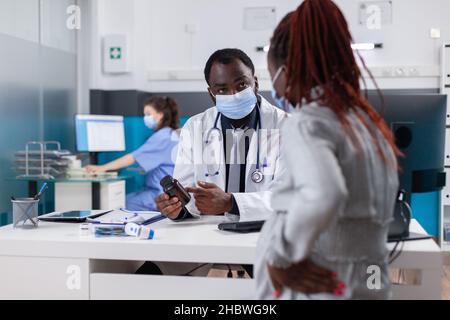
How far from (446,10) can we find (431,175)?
3.56 meters

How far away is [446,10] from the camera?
473 centimetres

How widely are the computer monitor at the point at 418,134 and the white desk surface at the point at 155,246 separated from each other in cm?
15

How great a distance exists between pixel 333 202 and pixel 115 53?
422 centimetres

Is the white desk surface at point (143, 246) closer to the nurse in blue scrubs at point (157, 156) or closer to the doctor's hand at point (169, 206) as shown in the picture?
the doctor's hand at point (169, 206)

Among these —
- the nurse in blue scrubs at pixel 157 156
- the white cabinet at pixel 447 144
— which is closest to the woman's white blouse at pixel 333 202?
the nurse in blue scrubs at pixel 157 156

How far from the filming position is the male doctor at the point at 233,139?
1.99 meters

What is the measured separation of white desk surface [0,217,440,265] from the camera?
142cm

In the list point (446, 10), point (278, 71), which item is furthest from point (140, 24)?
point (278, 71)

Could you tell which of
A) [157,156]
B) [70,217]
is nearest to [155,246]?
[70,217]

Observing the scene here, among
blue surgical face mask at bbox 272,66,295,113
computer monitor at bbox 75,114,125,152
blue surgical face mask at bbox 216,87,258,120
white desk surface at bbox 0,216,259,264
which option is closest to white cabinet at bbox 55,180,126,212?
computer monitor at bbox 75,114,125,152

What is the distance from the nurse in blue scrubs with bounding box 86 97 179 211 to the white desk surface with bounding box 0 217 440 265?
226cm

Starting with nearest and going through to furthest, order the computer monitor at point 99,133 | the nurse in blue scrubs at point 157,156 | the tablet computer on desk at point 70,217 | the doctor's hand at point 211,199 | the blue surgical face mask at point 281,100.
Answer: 1. the blue surgical face mask at point 281,100
2. the doctor's hand at point 211,199
3. the tablet computer on desk at point 70,217
4. the nurse in blue scrubs at point 157,156
5. the computer monitor at point 99,133

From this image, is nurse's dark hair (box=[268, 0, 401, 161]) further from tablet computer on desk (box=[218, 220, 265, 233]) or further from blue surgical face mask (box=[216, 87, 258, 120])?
blue surgical face mask (box=[216, 87, 258, 120])

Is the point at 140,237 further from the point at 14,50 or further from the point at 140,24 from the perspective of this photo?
the point at 140,24
